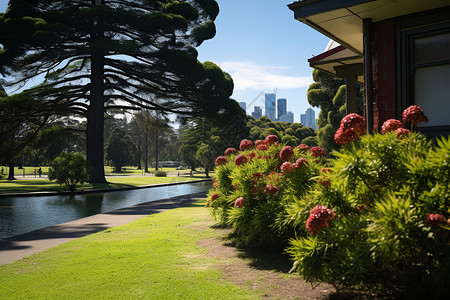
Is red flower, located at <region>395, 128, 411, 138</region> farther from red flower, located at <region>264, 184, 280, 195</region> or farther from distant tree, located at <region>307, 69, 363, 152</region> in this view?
distant tree, located at <region>307, 69, 363, 152</region>

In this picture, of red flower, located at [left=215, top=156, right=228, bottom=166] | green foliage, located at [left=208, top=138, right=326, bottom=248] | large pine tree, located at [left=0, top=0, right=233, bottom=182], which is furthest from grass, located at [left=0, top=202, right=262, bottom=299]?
large pine tree, located at [left=0, top=0, right=233, bottom=182]

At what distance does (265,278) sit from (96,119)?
28.3m

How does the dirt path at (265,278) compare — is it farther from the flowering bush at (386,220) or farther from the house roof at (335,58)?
the house roof at (335,58)

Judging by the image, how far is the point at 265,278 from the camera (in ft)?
15.8

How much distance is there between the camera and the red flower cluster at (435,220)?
2.85 m

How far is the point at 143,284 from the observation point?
4.68 m

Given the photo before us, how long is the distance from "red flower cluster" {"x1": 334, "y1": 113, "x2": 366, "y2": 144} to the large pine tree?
995 inches

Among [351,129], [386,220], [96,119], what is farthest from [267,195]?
[96,119]

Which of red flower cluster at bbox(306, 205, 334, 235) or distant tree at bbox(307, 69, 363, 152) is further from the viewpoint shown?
distant tree at bbox(307, 69, 363, 152)

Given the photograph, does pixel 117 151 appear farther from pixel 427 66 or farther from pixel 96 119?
pixel 427 66

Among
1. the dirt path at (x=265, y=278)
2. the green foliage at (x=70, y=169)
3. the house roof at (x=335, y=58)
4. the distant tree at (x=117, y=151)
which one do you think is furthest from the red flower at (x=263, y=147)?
the distant tree at (x=117, y=151)

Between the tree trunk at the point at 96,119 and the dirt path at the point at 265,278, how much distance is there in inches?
1037

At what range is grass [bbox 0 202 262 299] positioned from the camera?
4.40m

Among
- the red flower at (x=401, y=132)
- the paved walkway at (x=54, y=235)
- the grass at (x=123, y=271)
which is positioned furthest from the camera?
the paved walkway at (x=54, y=235)
